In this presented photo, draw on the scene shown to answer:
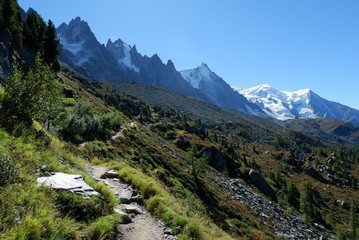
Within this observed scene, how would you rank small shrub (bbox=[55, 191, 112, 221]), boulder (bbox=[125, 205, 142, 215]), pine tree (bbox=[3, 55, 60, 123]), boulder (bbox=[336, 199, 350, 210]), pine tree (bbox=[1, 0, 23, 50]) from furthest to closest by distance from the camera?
boulder (bbox=[336, 199, 350, 210]), pine tree (bbox=[1, 0, 23, 50]), pine tree (bbox=[3, 55, 60, 123]), boulder (bbox=[125, 205, 142, 215]), small shrub (bbox=[55, 191, 112, 221])

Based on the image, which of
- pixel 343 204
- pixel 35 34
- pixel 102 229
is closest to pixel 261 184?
pixel 343 204

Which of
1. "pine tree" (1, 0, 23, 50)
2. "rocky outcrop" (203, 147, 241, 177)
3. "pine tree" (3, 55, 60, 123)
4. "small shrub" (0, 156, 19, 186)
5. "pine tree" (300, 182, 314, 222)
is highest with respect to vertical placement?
"pine tree" (1, 0, 23, 50)

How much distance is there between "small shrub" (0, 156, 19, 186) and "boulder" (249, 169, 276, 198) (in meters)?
73.1

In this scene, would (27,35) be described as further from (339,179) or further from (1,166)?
(339,179)

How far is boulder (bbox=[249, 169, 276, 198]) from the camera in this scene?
222 ft

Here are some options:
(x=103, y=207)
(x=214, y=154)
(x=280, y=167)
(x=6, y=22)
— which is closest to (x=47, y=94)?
(x=103, y=207)

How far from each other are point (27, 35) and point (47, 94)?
50006 millimetres

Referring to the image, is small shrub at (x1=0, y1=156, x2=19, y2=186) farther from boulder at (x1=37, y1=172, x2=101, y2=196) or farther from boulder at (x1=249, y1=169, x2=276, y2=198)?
boulder at (x1=249, y1=169, x2=276, y2=198)

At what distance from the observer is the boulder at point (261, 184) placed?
67.8m

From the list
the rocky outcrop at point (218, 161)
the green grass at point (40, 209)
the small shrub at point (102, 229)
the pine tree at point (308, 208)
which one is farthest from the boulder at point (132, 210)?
the pine tree at point (308, 208)

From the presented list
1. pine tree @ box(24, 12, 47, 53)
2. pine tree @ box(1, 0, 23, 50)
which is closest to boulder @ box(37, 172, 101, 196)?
pine tree @ box(1, 0, 23, 50)

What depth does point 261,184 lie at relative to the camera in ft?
228

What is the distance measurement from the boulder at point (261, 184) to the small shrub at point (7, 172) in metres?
73.1

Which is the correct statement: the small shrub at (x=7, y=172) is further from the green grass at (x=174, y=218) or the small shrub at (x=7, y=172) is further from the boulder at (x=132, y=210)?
the green grass at (x=174, y=218)
